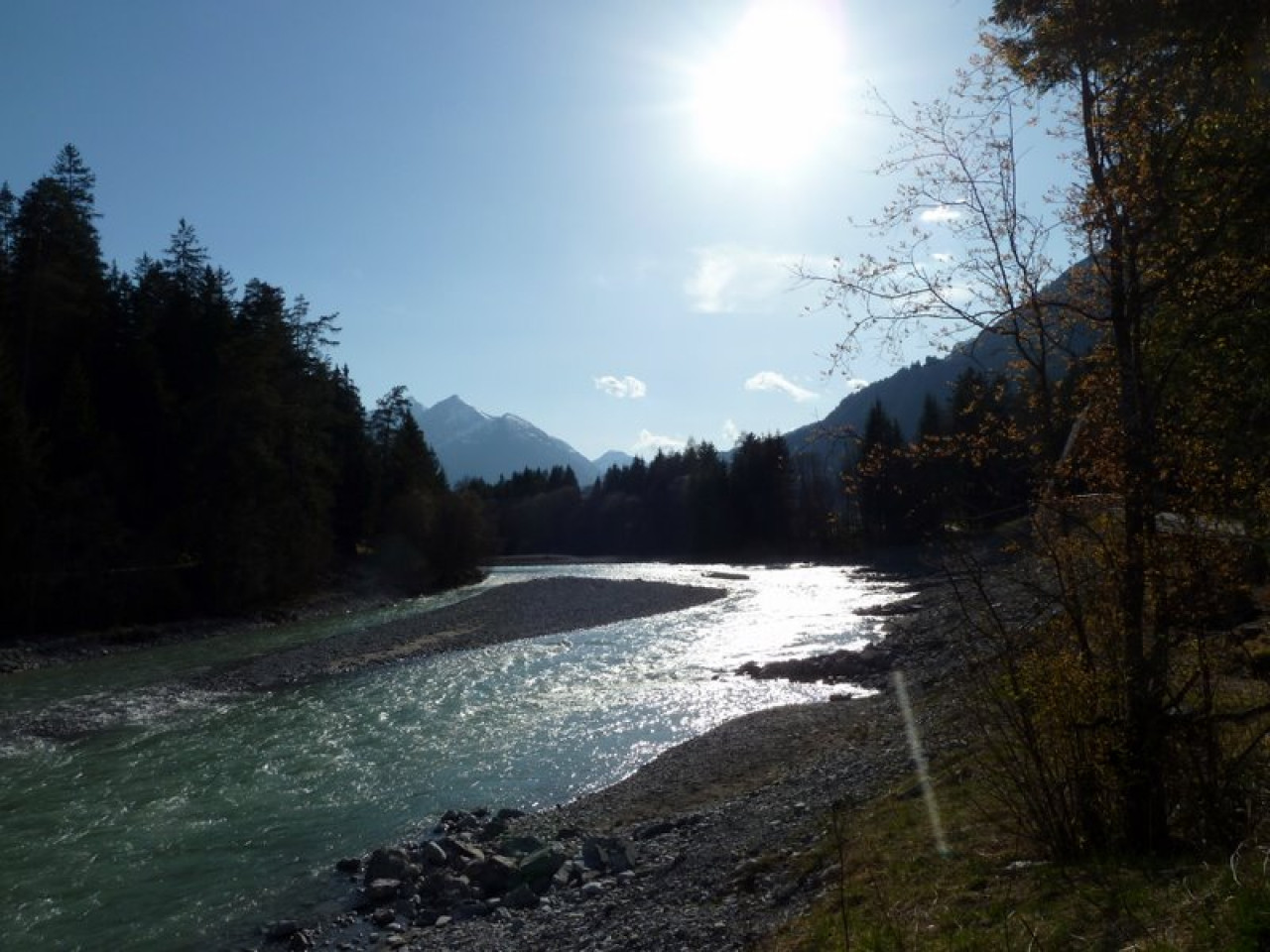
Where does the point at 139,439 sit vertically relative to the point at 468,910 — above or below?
above

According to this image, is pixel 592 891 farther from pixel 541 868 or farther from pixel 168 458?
pixel 168 458

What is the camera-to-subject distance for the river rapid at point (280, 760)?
11.0 m

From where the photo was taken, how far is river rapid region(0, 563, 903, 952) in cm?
1103

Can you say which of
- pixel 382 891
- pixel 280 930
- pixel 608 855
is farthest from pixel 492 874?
pixel 280 930

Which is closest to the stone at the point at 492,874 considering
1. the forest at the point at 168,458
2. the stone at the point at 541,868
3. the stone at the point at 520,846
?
the stone at the point at 541,868

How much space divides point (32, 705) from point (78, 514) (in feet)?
59.3

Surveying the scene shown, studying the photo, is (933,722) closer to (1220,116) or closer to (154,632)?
(1220,116)

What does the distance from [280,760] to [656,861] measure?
10181 millimetres

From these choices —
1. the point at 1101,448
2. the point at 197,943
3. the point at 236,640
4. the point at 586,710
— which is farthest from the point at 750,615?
the point at 1101,448

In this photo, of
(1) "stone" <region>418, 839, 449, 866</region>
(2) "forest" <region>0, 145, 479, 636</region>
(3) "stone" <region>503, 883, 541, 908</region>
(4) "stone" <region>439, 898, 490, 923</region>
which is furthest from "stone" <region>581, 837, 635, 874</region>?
(2) "forest" <region>0, 145, 479, 636</region>

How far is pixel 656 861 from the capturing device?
10.6m

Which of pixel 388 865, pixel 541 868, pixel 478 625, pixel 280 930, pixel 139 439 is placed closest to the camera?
pixel 280 930

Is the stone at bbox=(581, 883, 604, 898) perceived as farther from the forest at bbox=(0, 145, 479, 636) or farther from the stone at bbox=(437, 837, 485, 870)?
the forest at bbox=(0, 145, 479, 636)

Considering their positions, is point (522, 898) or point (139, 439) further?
point (139, 439)
